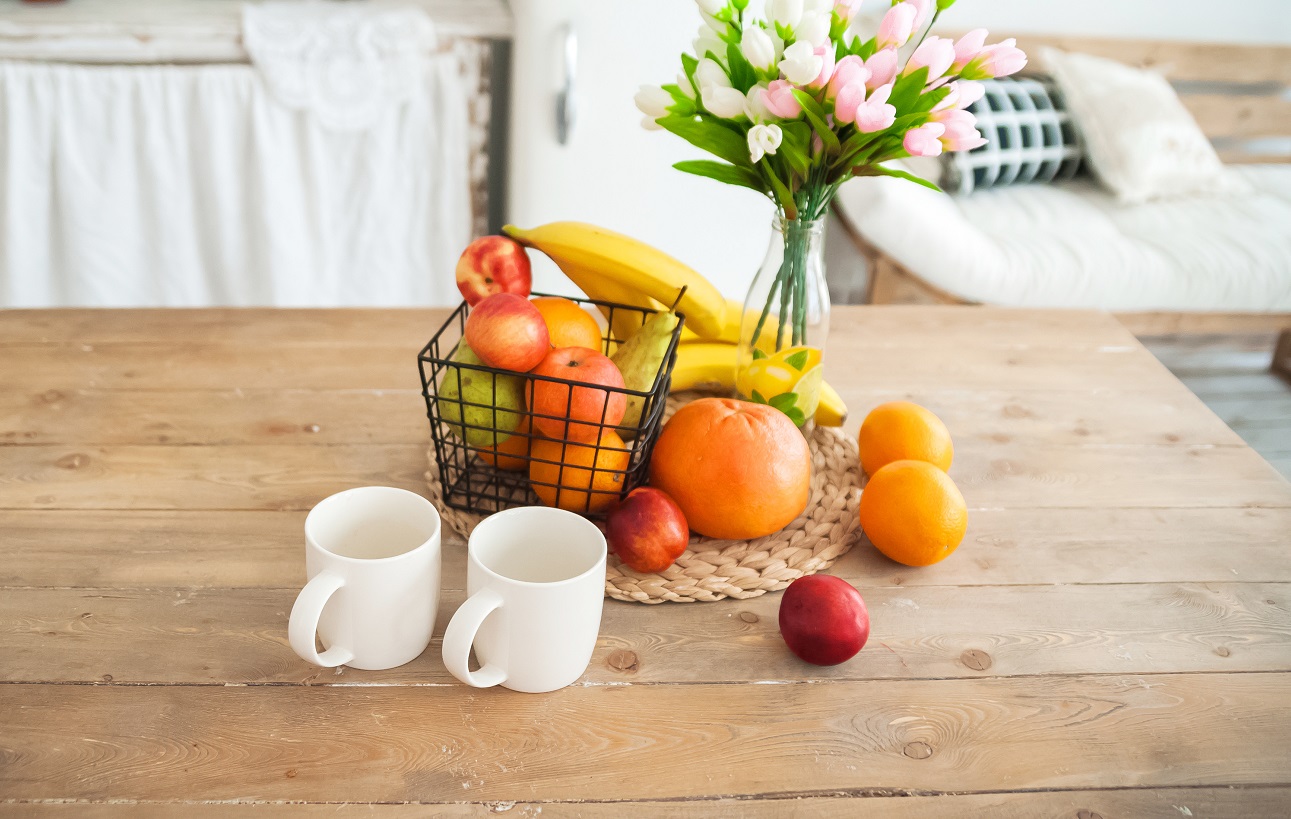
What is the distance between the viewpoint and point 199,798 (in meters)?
0.56

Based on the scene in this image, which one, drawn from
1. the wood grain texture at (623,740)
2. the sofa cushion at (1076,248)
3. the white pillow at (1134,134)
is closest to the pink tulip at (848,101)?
the wood grain texture at (623,740)

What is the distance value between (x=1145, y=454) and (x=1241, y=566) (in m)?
0.19

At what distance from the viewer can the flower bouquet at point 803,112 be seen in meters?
0.75

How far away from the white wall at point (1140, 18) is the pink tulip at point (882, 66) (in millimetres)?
2219

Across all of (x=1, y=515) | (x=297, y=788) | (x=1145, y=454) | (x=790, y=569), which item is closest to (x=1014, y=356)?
(x=1145, y=454)

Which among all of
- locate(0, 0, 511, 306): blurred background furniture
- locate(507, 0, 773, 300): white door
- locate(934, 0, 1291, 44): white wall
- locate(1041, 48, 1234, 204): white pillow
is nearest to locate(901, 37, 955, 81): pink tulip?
locate(507, 0, 773, 300): white door

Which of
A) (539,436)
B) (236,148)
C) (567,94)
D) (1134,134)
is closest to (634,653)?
(539,436)

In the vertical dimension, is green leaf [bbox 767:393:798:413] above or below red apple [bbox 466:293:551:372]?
below

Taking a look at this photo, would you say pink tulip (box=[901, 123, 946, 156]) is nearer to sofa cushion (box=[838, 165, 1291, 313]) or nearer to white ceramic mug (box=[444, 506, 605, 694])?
white ceramic mug (box=[444, 506, 605, 694])

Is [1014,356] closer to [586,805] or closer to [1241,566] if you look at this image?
[1241,566]

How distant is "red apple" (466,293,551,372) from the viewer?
0.75 meters

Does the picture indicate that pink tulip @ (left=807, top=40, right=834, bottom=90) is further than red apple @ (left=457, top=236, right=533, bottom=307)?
No

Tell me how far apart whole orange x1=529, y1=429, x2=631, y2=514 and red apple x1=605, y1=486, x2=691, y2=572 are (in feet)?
0.11

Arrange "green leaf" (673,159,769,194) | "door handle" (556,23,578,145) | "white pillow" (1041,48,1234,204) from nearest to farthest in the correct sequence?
"green leaf" (673,159,769,194) → "door handle" (556,23,578,145) → "white pillow" (1041,48,1234,204)
